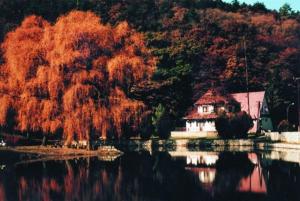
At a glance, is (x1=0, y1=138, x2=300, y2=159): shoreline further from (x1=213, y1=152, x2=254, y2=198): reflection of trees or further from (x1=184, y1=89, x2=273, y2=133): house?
(x1=184, y1=89, x2=273, y2=133): house

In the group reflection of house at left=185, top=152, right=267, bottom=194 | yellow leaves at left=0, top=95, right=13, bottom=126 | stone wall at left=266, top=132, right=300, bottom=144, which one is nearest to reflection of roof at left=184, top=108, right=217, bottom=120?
stone wall at left=266, top=132, right=300, bottom=144

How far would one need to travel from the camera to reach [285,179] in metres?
29.0

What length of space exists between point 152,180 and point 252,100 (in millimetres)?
56021

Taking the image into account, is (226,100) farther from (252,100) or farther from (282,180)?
(282,180)

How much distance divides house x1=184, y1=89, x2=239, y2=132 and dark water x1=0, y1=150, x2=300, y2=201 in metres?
37.7

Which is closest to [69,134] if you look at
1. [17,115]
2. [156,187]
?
[17,115]

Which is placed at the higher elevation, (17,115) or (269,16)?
(269,16)

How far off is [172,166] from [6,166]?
12.8m

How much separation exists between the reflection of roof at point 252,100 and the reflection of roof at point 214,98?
2972 millimetres

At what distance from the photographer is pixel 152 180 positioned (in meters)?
29.9

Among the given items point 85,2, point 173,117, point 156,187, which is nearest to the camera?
point 156,187

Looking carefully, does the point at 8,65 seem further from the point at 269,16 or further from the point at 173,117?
the point at 269,16

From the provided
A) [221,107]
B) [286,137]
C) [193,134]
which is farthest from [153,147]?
[221,107]

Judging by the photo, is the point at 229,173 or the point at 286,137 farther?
the point at 286,137
